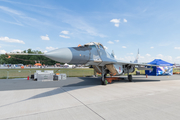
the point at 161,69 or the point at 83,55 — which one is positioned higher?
the point at 83,55

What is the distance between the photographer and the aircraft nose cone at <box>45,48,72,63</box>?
5184 millimetres

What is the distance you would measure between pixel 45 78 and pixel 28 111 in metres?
9.02

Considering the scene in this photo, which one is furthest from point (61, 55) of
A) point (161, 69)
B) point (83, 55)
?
point (161, 69)

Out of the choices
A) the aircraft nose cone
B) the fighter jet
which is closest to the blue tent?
the fighter jet

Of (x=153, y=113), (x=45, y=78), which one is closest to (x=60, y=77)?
(x=45, y=78)

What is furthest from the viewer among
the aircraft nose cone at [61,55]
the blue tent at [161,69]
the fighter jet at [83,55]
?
the blue tent at [161,69]

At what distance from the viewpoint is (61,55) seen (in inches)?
214

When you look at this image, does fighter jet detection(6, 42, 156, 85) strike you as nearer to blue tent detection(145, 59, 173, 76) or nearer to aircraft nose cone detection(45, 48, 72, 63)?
aircraft nose cone detection(45, 48, 72, 63)

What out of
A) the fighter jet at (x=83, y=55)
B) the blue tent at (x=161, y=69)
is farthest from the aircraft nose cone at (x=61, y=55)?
the blue tent at (x=161, y=69)

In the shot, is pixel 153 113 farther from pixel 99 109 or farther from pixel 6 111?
pixel 6 111

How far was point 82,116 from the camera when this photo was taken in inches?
135

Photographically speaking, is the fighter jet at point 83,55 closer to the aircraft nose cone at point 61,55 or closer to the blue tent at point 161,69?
the aircraft nose cone at point 61,55

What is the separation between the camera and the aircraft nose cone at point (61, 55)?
5.18 meters

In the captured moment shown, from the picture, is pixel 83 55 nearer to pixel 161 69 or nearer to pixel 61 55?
pixel 61 55
